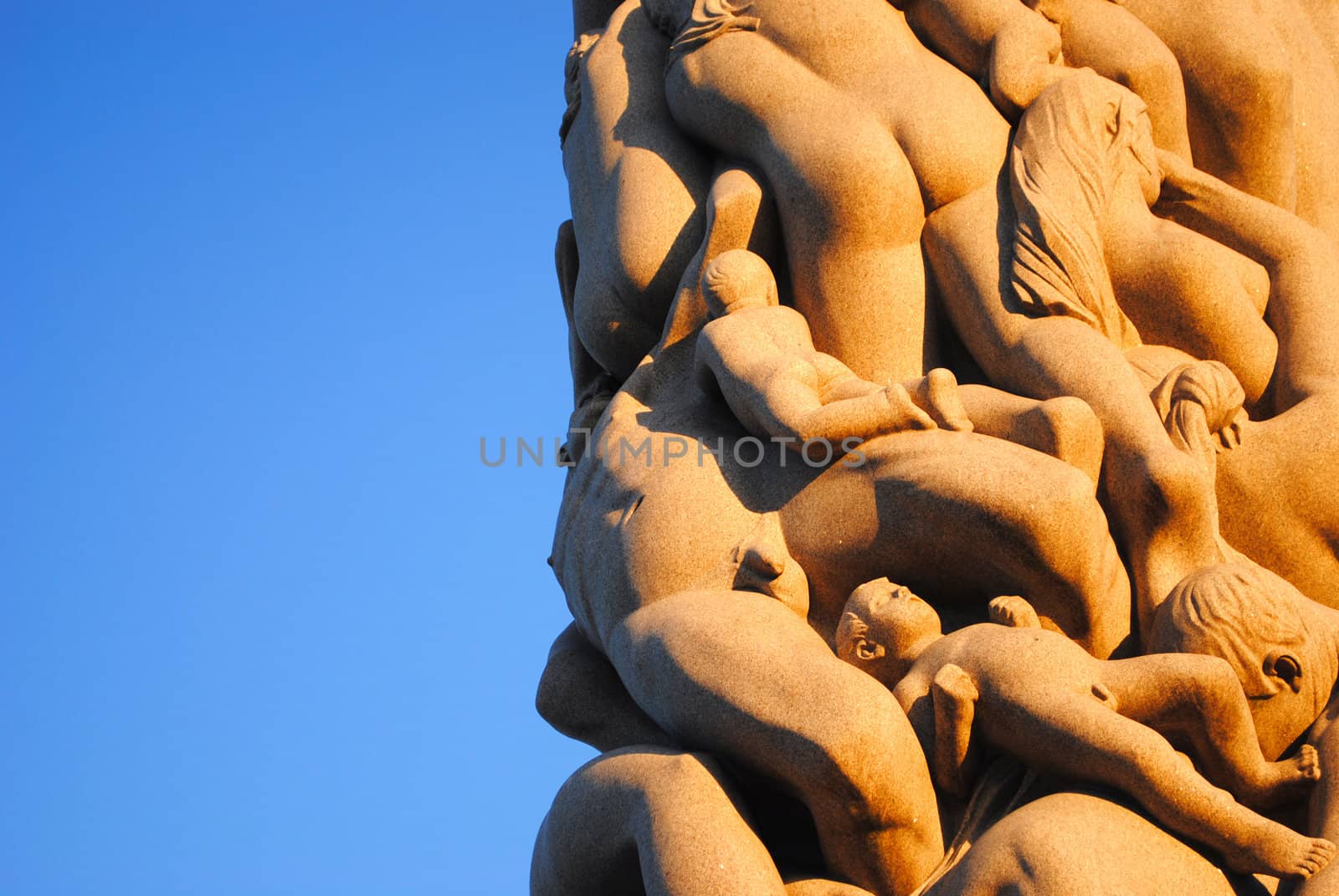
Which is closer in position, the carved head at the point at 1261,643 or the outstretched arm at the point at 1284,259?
the carved head at the point at 1261,643

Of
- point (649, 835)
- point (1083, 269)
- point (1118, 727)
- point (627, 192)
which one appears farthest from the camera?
point (627, 192)

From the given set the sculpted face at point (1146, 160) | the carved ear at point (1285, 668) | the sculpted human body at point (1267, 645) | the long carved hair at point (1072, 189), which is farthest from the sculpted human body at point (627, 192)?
the carved ear at point (1285, 668)

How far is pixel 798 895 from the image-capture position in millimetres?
5570

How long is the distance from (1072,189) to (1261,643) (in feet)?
6.41

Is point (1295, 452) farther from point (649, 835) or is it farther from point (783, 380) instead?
point (649, 835)

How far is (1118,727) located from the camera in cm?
525

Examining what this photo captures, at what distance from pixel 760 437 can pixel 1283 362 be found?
1.97 metres

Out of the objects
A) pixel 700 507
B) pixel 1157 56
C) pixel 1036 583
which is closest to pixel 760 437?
pixel 700 507

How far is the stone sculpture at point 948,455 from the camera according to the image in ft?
17.8

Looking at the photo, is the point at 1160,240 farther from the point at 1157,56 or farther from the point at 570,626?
the point at 570,626

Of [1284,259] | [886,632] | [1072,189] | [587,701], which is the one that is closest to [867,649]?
[886,632]

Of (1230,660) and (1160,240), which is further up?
(1160,240)

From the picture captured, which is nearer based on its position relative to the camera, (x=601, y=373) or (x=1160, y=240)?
(x=1160, y=240)

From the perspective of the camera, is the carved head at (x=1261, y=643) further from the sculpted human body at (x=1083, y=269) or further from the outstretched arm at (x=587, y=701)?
the outstretched arm at (x=587, y=701)
